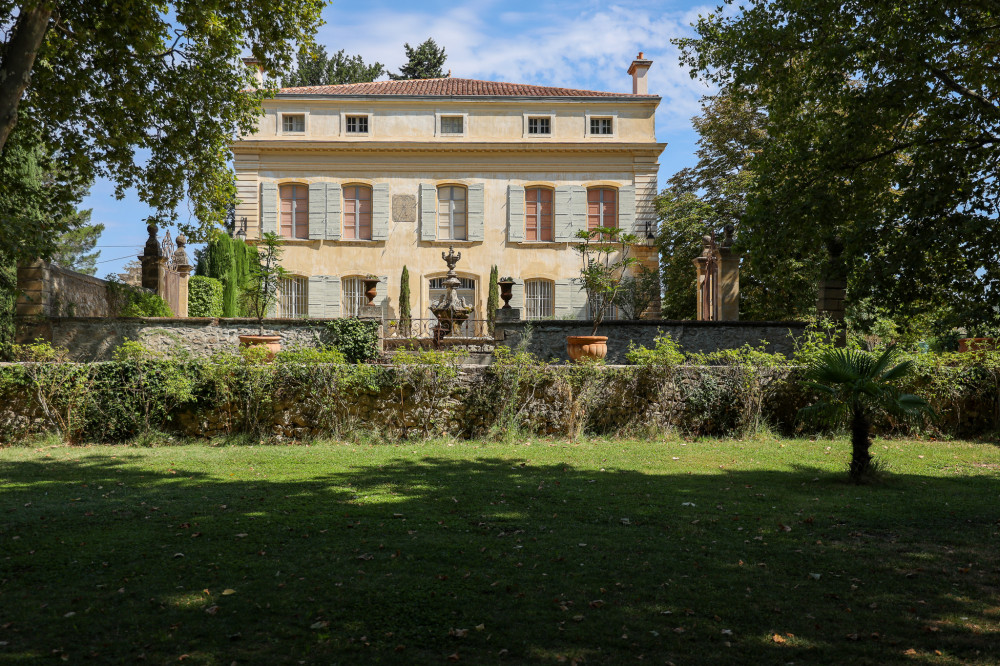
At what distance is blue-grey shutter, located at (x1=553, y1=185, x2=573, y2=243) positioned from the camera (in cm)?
2350

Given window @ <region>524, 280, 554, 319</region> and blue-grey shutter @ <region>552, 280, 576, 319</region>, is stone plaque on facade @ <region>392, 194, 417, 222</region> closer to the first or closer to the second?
window @ <region>524, 280, 554, 319</region>

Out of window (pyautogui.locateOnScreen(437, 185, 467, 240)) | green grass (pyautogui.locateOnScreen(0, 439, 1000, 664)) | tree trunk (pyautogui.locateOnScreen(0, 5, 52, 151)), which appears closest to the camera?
green grass (pyautogui.locateOnScreen(0, 439, 1000, 664))

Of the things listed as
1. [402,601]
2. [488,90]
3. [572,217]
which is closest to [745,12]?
[402,601]

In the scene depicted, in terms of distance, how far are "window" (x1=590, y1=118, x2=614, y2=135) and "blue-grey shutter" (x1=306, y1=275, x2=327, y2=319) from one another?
10.1 m

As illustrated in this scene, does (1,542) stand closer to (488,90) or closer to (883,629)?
(883,629)

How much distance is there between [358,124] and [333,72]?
44.8ft

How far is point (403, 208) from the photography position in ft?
77.2

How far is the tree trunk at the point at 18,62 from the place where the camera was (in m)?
5.77

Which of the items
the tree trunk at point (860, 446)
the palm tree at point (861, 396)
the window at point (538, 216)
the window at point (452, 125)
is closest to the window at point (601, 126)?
the window at point (538, 216)

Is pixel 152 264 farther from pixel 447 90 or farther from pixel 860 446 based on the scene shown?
pixel 860 446

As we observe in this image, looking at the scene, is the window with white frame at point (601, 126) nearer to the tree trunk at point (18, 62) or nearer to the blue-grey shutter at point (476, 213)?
the blue-grey shutter at point (476, 213)

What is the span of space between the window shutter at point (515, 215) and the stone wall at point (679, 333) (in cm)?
1014

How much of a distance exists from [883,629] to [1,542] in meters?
5.02

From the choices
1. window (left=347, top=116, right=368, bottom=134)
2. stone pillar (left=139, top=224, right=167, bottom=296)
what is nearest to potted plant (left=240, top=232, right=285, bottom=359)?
stone pillar (left=139, top=224, right=167, bottom=296)
